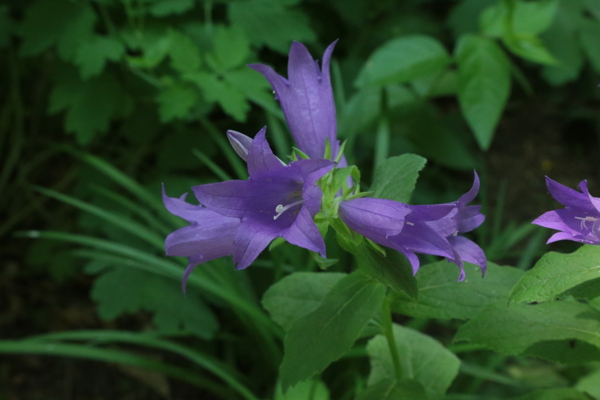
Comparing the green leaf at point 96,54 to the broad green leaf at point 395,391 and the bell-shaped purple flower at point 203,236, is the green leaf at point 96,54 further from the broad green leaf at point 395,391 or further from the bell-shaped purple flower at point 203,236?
the broad green leaf at point 395,391

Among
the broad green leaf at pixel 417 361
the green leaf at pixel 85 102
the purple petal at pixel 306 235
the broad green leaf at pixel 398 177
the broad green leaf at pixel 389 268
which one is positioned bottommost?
the broad green leaf at pixel 417 361

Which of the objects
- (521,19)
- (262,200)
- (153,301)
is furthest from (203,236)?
(521,19)

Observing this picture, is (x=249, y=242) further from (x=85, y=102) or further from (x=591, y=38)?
(x=591, y=38)

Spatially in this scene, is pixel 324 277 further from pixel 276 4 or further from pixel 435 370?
pixel 276 4

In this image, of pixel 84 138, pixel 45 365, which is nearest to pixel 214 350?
pixel 45 365

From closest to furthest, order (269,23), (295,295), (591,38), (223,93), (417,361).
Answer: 1. (295,295)
2. (417,361)
3. (223,93)
4. (269,23)
5. (591,38)

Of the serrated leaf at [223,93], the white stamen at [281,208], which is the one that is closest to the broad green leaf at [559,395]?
the white stamen at [281,208]

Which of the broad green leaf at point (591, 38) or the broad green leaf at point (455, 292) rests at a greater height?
the broad green leaf at point (455, 292)
